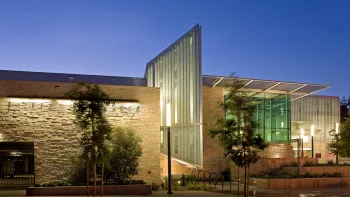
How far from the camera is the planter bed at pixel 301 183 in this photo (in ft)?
79.4

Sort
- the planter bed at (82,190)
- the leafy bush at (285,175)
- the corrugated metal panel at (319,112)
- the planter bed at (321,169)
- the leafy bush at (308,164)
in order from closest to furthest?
the planter bed at (82,190), the leafy bush at (285,175), the planter bed at (321,169), the leafy bush at (308,164), the corrugated metal panel at (319,112)

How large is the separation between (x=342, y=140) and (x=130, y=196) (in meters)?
15.4

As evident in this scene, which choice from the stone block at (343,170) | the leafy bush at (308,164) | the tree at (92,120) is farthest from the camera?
the leafy bush at (308,164)

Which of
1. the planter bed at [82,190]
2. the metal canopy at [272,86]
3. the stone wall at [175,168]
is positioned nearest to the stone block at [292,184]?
the stone wall at [175,168]

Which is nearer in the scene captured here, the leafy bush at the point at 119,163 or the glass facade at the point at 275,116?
the leafy bush at the point at 119,163

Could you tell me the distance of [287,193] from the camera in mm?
22594

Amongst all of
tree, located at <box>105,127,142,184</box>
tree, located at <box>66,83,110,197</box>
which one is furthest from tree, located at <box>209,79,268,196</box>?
tree, located at <box>105,127,142,184</box>

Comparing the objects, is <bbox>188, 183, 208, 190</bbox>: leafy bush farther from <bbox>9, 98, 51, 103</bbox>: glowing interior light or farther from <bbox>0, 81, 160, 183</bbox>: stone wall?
<bbox>9, 98, 51, 103</bbox>: glowing interior light

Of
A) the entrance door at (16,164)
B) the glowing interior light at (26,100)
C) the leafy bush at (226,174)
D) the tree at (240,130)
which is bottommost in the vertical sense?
the leafy bush at (226,174)

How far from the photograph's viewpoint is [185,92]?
29.2 m

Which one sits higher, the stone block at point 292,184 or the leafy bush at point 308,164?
the leafy bush at point 308,164

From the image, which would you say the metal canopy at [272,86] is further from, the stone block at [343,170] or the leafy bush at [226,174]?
the stone block at [343,170]

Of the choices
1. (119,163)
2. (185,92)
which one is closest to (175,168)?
(185,92)

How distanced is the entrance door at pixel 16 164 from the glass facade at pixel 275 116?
1794 centimetres
